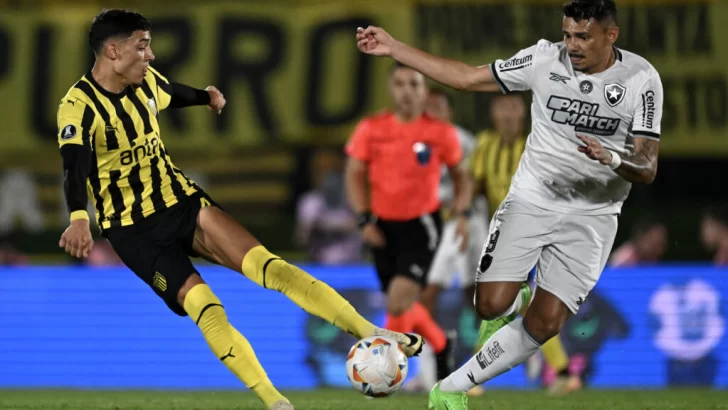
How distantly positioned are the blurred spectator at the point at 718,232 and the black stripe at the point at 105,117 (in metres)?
6.70

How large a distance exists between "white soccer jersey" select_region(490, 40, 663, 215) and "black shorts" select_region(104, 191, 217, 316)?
5.55ft

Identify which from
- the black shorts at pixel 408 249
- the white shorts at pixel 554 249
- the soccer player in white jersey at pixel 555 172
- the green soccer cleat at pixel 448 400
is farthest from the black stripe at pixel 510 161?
the green soccer cleat at pixel 448 400

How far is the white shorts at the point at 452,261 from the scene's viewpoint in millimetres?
10180

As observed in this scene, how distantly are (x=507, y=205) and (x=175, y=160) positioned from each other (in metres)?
8.67

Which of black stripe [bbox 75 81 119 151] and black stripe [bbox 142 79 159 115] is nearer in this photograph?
black stripe [bbox 75 81 119 151]

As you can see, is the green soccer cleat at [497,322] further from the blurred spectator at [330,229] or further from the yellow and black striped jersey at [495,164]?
the blurred spectator at [330,229]

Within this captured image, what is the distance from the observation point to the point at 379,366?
5832mm

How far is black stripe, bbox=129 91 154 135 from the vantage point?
6.21 m

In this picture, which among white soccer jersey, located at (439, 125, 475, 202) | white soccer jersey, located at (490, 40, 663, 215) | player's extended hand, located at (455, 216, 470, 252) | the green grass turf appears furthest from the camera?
white soccer jersey, located at (439, 125, 475, 202)

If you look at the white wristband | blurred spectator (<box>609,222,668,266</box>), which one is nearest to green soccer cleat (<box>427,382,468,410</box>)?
the white wristband

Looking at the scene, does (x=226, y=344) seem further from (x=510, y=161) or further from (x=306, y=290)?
(x=510, y=161)

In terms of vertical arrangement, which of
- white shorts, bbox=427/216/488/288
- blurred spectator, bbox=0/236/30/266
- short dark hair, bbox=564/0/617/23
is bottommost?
blurred spectator, bbox=0/236/30/266

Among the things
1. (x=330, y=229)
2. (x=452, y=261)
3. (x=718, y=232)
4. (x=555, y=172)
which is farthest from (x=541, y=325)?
(x=330, y=229)

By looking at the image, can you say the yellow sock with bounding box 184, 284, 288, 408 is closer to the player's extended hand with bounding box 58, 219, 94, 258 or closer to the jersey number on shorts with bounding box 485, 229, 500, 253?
the player's extended hand with bounding box 58, 219, 94, 258
